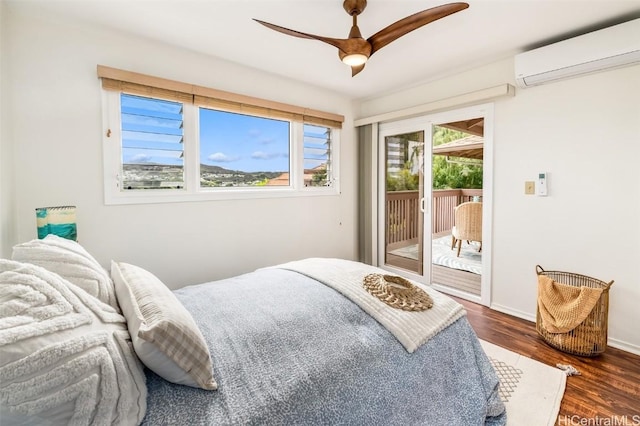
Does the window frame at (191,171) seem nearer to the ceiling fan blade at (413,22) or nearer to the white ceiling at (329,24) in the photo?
the white ceiling at (329,24)

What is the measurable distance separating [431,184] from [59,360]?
11.7 ft

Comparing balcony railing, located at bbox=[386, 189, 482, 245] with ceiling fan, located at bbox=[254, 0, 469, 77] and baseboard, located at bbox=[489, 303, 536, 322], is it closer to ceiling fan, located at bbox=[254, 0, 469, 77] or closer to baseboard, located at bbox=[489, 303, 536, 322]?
baseboard, located at bbox=[489, 303, 536, 322]

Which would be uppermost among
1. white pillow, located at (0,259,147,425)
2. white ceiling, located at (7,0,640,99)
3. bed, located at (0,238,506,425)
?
white ceiling, located at (7,0,640,99)

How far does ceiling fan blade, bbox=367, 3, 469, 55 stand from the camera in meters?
1.58

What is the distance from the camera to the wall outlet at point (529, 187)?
2727 millimetres

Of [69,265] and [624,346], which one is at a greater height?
[69,265]

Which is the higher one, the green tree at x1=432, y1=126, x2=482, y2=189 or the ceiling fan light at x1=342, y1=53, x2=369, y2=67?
the ceiling fan light at x1=342, y1=53, x2=369, y2=67

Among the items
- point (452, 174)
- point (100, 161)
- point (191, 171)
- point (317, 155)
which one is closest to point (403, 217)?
point (317, 155)

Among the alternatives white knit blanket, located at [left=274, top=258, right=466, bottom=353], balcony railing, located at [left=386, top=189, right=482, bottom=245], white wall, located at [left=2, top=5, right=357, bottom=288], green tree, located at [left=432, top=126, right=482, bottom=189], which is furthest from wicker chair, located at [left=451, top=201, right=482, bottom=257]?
white knit blanket, located at [left=274, top=258, right=466, bottom=353]

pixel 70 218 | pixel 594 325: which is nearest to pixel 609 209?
pixel 594 325

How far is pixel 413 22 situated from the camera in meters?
1.73

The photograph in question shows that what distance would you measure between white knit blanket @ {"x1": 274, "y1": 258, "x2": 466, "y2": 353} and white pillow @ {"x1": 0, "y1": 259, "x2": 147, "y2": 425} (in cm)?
100

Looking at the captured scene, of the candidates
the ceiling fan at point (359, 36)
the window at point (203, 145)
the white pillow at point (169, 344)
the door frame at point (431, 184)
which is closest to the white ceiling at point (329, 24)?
the ceiling fan at point (359, 36)

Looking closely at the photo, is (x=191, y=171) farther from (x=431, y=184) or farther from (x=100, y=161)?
(x=431, y=184)
